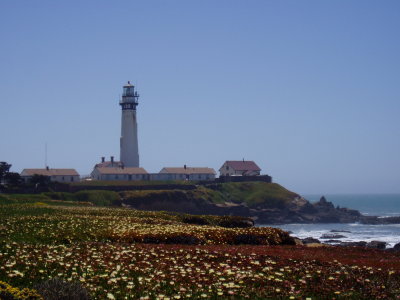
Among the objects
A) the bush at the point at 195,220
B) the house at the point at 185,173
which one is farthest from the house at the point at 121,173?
the bush at the point at 195,220

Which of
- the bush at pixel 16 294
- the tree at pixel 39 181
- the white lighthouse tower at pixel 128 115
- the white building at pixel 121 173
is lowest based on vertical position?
the bush at pixel 16 294

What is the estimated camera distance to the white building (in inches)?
4540

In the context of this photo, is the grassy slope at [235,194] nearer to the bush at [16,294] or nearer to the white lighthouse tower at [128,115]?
the white lighthouse tower at [128,115]

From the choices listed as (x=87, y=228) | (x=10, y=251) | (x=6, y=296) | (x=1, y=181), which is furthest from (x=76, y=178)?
(x=6, y=296)

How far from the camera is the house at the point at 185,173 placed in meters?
129

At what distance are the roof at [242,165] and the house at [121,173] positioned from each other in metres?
23.9

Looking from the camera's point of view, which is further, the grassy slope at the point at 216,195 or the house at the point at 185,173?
the house at the point at 185,173

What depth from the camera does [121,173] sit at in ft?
377

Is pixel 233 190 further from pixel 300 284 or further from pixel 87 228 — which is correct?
pixel 300 284

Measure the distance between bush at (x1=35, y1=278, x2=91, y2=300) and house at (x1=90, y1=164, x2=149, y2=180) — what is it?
10364cm

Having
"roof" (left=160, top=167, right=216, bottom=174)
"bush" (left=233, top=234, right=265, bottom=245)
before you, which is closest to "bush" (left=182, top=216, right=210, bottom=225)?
"bush" (left=233, top=234, right=265, bottom=245)

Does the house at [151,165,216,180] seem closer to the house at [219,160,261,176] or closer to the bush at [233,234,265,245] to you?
the house at [219,160,261,176]

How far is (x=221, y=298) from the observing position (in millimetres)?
12961

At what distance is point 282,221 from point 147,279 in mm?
93208
